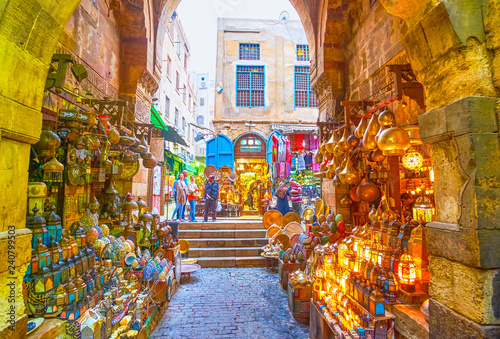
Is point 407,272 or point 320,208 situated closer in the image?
point 407,272

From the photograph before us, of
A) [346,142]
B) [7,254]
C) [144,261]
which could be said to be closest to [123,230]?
[144,261]

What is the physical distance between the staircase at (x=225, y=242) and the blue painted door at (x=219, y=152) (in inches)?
255

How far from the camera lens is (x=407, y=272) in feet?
8.54

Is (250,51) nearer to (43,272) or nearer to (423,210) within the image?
(423,210)

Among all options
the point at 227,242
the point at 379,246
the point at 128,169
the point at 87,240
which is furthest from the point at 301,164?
the point at 87,240

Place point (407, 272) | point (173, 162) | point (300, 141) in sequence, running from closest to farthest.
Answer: point (407, 272) → point (173, 162) → point (300, 141)

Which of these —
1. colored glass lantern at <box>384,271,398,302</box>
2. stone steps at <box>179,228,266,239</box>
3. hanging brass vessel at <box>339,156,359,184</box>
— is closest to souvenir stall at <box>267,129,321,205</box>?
stone steps at <box>179,228,266,239</box>

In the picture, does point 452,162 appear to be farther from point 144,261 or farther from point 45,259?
point 144,261

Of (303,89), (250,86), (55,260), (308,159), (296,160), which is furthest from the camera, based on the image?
(303,89)

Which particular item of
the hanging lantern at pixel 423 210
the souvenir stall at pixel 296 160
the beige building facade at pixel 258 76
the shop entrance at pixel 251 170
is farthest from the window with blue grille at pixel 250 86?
the hanging lantern at pixel 423 210

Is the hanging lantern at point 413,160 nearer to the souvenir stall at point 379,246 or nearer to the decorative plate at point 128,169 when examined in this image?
the souvenir stall at point 379,246

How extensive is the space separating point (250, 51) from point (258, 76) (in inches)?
67.6

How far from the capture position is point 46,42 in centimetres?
194

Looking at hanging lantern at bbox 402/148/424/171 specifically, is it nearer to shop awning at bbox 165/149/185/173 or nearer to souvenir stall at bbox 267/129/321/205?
souvenir stall at bbox 267/129/321/205
